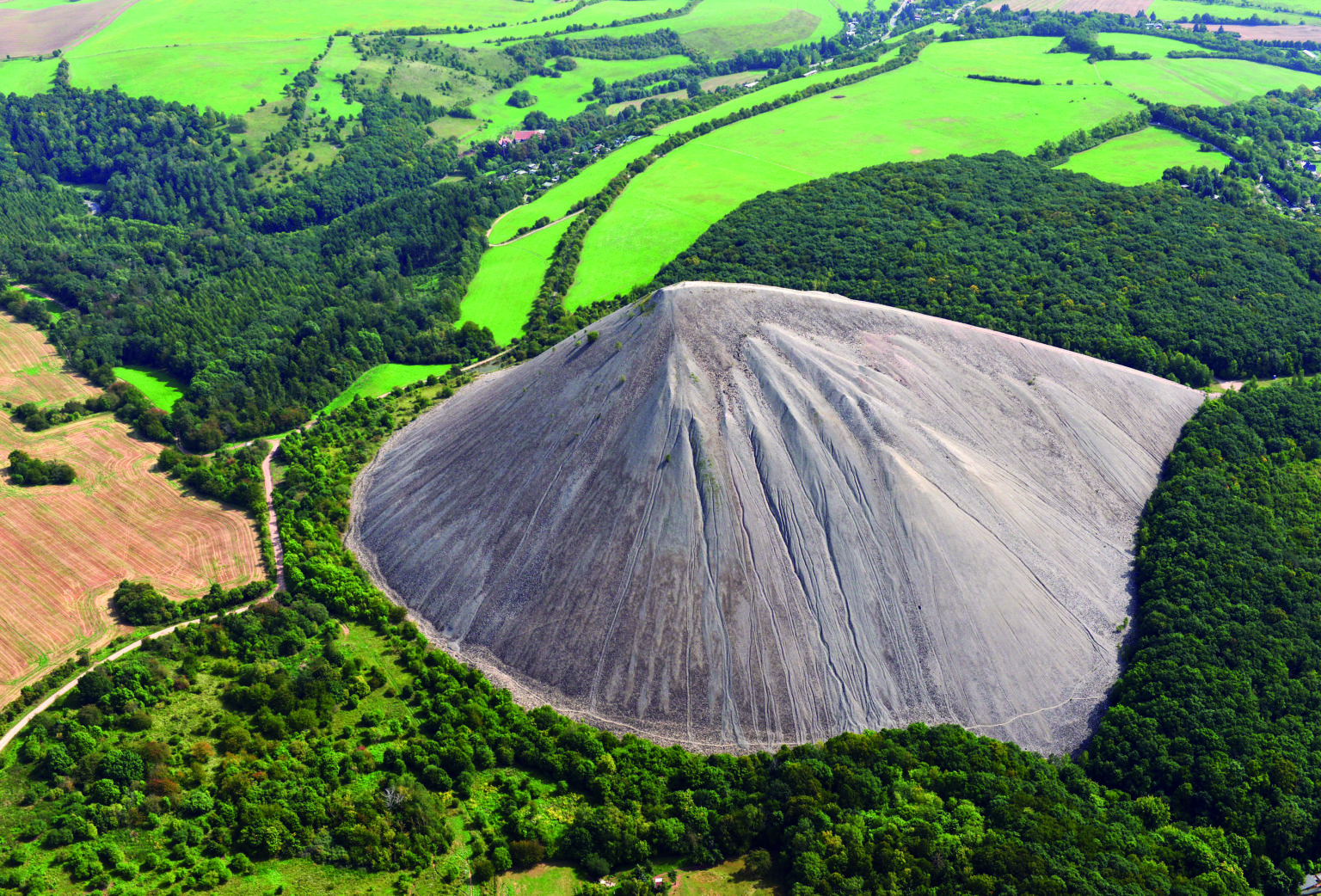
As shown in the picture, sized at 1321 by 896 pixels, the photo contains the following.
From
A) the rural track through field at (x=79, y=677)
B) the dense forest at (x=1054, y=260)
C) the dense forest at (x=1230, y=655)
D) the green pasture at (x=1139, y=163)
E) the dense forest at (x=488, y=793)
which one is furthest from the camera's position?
the green pasture at (x=1139, y=163)

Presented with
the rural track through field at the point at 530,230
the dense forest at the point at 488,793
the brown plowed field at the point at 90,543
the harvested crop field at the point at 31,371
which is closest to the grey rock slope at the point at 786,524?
the dense forest at the point at 488,793

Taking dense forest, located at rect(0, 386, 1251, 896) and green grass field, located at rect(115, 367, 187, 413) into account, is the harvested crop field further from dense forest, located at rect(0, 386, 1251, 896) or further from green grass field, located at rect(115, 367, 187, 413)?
dense forest, located at rect(0, 386, 1251, 896)

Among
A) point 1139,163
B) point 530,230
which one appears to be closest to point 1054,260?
point 1139,163

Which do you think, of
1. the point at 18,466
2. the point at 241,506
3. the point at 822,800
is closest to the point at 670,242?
the point at 241,506

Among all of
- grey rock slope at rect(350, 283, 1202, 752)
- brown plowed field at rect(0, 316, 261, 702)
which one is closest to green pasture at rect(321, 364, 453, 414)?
brown plowed field at rect(0, 316, 261, 702)

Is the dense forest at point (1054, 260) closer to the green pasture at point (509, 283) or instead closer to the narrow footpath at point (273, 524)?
the green pasture at point (509, 283)
